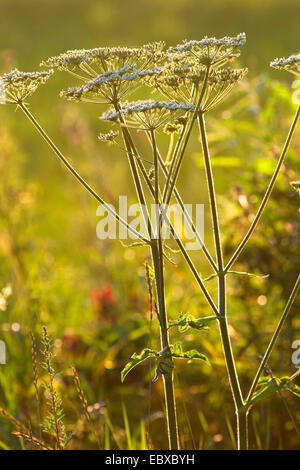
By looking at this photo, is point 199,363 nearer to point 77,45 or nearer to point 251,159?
point 251,159

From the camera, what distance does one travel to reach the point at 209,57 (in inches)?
108

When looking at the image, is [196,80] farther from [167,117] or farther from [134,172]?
[134,172]

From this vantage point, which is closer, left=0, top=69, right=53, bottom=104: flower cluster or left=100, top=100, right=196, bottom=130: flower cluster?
left=100, top=100, right=196, bottom=130: flower cluster

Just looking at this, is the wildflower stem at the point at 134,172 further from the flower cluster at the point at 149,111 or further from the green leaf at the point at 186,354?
the green leaf at the point at 186,354

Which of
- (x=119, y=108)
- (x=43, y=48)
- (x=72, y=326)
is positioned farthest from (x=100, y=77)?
(x=43, y=48)

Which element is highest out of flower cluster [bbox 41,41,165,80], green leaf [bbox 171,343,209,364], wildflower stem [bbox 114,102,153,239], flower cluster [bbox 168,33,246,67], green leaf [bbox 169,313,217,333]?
flower cluster [bbox 41,41,165,80]

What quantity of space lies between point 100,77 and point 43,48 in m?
17.3

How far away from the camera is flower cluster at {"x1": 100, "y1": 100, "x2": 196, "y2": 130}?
2627mm

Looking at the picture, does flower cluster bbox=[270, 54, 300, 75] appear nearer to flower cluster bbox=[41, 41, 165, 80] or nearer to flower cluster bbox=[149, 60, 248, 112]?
flower cluster bbox=[149, 60, 248, 112]

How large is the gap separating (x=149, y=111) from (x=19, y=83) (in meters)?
0.61

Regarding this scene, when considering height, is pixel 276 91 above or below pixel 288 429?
above

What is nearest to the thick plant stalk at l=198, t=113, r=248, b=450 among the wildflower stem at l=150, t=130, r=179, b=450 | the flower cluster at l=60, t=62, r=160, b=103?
the wildflower stem at l=150, t=130, r=179, b=450

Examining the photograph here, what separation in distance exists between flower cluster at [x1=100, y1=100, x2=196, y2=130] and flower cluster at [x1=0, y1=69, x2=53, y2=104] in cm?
37

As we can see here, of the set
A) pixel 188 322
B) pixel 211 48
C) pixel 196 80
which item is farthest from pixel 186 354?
pixel 211 48
